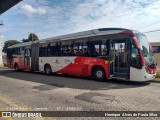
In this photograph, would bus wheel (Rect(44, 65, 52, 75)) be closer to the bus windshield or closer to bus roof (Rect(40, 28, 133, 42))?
bus roof (Rect(40, 28, 133, 42))

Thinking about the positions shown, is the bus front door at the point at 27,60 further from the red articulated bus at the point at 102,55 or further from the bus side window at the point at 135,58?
the bus side window at the point at 135,58

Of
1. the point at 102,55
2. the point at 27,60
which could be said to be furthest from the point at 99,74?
the point at 27,60

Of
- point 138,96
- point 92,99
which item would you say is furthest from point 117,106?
point 138,96

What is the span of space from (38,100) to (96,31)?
715 cm

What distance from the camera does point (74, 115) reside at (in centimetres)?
632

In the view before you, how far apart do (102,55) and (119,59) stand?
4.06ft

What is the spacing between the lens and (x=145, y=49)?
12258mm

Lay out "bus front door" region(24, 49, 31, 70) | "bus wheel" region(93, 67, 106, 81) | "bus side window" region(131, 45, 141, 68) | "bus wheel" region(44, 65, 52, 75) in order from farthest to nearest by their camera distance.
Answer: "bus front door" region(24, 49, 31, 70)
"bus wheel" region(44, 65, 52, 75)
"bus wheel" region(93, 67, 106, 81)
"bus side window" region(131, 45, 141, 68)

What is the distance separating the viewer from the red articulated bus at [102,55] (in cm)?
1180

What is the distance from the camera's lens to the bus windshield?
12.0 metres

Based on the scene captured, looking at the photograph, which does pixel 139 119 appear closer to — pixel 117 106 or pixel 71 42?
pixel 117 106

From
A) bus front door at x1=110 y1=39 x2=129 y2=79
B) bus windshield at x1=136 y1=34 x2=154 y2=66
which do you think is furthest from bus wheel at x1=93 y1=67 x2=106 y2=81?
bus windshield at x1=136 y1=34 x2=154 y2=66

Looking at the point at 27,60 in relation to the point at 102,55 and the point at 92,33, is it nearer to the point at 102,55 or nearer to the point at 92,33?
the point at 92,33

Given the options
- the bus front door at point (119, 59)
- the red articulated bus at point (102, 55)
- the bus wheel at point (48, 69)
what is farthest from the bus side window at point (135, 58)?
the bus wheel at point (48, 69)
